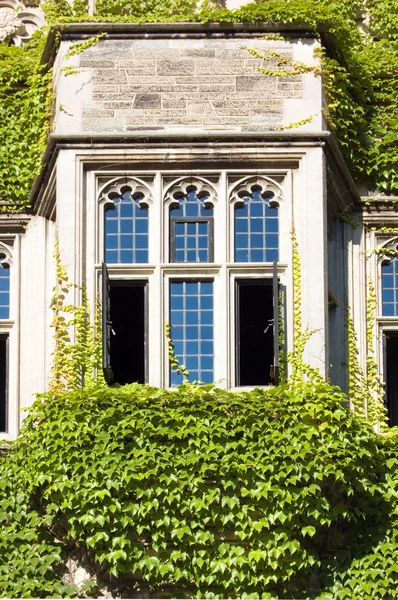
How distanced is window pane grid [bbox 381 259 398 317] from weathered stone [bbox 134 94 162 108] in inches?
146

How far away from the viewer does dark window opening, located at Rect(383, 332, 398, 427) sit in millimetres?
26409

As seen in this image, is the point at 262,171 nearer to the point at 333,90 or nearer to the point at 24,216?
the point at 333,90

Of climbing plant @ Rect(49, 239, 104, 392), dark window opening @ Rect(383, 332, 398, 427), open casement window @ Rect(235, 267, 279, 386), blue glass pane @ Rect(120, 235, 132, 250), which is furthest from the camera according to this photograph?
dark window opening @ Rect(383, 332, 398, 427)

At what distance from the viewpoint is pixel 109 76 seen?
2480 cm

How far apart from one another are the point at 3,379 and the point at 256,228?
4.07 m

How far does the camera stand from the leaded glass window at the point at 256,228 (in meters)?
24.4

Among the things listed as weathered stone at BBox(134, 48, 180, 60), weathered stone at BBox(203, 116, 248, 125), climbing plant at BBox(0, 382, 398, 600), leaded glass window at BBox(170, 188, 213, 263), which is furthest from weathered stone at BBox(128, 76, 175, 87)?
climbing plant at BBox(0, 382, 398, 600)

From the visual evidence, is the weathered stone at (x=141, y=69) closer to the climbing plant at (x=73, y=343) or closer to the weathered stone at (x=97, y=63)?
the weathered stone at (x=97, y=63)

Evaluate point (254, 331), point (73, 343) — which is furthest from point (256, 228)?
point (73, 343)

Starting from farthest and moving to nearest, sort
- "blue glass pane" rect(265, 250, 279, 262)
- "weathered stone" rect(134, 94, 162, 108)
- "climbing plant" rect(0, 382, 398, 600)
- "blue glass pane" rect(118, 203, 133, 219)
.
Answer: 1. "weathered stone" rect(134, 94, 162, 108)
2. "blue glass pane" rect(118, 203, 133, 219)
3. "blue glass pane" rect(265, 250, 279, 262)
4. "climbing plant" rect(0, 382, 398, 600)

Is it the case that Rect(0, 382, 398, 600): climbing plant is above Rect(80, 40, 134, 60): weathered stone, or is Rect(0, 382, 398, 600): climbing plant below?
below

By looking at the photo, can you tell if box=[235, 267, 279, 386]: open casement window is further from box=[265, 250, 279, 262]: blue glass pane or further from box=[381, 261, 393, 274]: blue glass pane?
box=[381, 261, 393, 274]: blue glass pane

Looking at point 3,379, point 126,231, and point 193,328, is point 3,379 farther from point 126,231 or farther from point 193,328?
point 193,328

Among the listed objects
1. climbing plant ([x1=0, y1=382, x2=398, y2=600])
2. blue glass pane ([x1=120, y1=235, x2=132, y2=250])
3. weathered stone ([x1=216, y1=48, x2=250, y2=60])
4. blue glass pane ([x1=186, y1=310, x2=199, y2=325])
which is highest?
weathered stone ([x1=216, y1=48, x2=250, y2=60])
